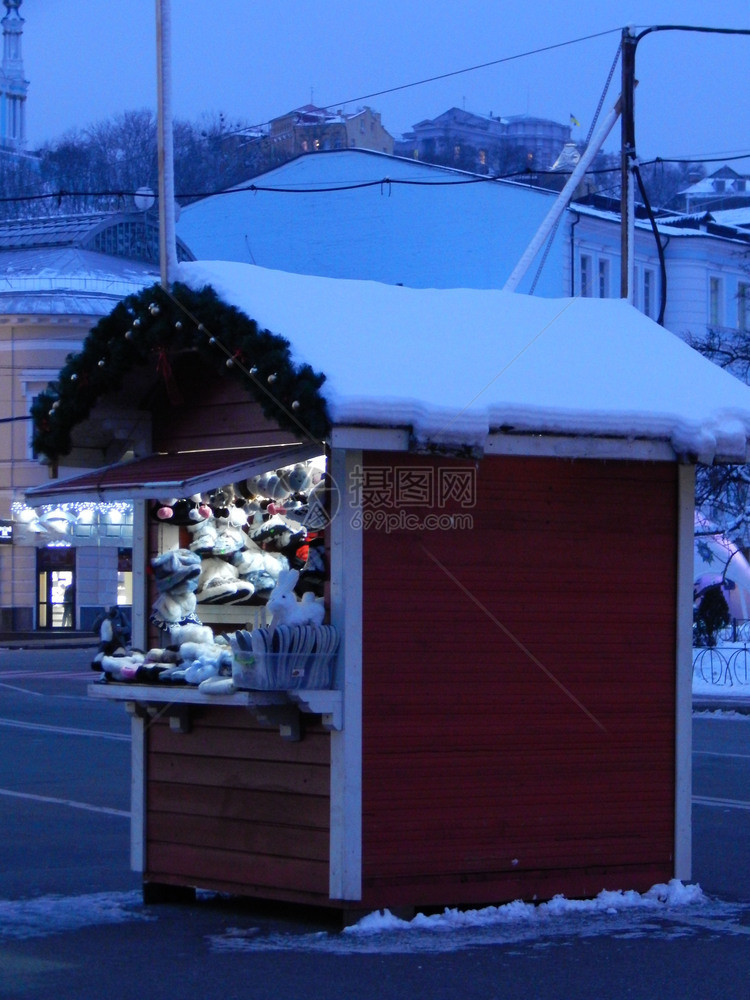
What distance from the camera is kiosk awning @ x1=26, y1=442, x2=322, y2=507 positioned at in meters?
7.52

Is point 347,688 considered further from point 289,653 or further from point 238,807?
point 238,807

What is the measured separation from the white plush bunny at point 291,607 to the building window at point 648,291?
3951 cm

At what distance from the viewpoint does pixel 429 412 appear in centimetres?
730

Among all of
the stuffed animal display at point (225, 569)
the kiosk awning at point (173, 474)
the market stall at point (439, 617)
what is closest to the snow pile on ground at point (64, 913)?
the market stall at point (439, 617)

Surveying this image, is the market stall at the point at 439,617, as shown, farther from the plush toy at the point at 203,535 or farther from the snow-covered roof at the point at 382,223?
the snow-covered roof at the point at 382,223

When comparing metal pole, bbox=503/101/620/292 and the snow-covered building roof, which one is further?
the snow-covered building roof

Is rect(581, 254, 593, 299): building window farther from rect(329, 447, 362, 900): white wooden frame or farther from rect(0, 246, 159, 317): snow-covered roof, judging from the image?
rect(329, 447, 362, 900): white wooden frame

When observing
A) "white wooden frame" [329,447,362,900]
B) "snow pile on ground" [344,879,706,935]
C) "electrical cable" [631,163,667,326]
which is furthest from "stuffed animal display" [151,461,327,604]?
"electrical cable" [631,163,667,326]

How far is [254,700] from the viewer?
24.0ft

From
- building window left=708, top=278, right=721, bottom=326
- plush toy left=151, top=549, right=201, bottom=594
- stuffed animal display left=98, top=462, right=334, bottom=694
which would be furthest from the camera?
building window left=708, top=278, right=721, bottom=326

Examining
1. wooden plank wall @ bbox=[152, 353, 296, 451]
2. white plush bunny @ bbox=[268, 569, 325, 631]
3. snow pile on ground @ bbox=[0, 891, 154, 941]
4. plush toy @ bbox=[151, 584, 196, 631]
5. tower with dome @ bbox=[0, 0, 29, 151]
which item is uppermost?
tower with dome @ bbox=[0, 0, 29, 151]

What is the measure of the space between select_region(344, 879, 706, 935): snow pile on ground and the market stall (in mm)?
74

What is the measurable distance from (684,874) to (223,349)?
145 inches

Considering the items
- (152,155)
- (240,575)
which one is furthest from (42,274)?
(240,575)
